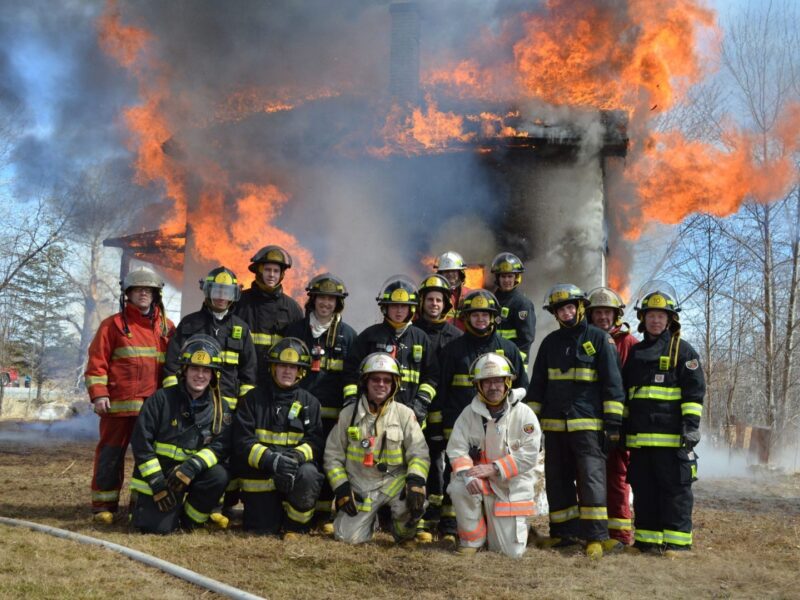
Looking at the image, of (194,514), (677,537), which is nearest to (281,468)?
(194,514)

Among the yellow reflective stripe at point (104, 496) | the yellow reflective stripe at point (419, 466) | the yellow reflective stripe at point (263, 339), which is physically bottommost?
the yellow reflective stripe at point (104, 496)

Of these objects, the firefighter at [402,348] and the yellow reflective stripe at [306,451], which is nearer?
the yellow reflective stripe at [306,451]

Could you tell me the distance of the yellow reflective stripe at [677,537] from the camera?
549 centimetres

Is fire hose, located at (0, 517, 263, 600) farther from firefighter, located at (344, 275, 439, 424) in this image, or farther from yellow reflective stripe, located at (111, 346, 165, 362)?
firefighter, located at (344, 275, 439, 424)

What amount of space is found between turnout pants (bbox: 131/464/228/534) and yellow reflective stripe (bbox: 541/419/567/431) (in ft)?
8.51

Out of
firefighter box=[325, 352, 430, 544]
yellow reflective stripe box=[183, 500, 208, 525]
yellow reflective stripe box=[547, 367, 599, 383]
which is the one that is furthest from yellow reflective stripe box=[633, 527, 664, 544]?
yellow reflective stripe box=[183, 500, 208, 525]

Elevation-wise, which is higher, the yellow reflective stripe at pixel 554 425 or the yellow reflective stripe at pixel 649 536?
the yellow reflective stripe at pixel 554 425

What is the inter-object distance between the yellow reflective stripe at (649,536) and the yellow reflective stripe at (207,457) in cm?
336

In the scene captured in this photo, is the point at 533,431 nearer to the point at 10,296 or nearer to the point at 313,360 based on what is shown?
the point at 313,360

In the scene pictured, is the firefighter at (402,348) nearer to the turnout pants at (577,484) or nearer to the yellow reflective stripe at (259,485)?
the yellow reflective stripe at (259,485)

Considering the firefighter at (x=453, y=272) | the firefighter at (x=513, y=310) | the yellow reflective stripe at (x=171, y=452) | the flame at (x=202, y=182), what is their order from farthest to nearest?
1. the flame at (x=202, y=182)
2. the firefighter at (x=453, y=272)
3. the firefighter at (x=513, y=310)
4. the yellow reflective stripe at (x=171, y=452)

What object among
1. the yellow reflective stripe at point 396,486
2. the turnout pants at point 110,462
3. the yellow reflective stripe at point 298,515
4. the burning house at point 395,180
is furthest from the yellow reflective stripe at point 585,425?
the burning house at point 395,180

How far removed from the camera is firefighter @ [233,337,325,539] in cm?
560

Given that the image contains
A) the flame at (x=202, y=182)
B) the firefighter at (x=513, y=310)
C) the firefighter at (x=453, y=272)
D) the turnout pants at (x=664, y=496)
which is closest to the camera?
the turnout pants at (x=664, y=496)
